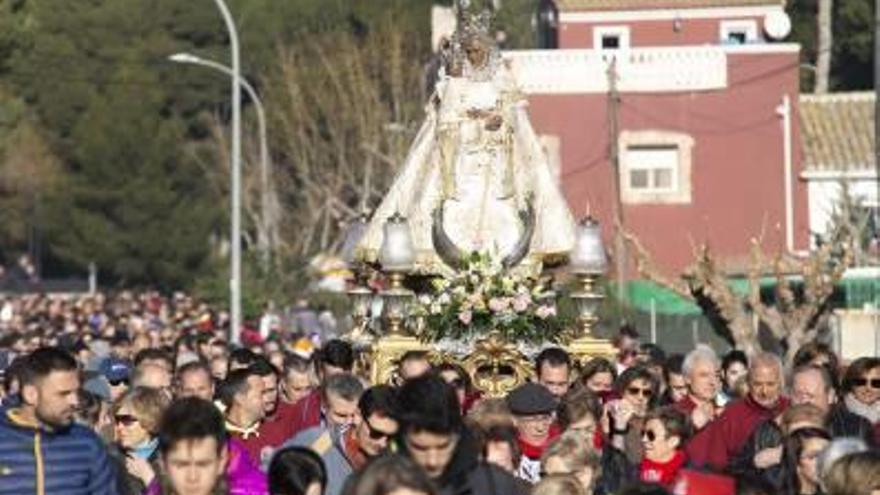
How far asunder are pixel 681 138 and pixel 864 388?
142ft

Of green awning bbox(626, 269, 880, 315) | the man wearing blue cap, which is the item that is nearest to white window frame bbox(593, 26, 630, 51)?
green awning bbox(626, 269, 880, 315)

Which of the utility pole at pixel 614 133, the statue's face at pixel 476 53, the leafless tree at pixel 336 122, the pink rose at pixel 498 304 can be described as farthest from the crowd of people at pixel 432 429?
the leafless tree at pixel 336 122

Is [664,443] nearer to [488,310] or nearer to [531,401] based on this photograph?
[531,401]

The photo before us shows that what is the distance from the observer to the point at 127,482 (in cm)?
1491

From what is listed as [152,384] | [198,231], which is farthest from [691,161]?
[152,384]

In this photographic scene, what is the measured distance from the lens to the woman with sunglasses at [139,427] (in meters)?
15.9

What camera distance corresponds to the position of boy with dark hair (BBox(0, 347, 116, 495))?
552 inches

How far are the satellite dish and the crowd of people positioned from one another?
4048cm

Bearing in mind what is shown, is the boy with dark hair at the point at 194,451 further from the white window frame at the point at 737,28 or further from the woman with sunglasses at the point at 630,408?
the white window frame at the point at 737,28

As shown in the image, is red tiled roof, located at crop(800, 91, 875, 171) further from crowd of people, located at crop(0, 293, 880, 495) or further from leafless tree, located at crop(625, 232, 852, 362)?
crowd of people, located at crop(0, 293, 880, 495)

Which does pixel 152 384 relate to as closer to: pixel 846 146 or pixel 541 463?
pixel 541 463

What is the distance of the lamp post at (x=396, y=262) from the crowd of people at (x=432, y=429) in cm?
104

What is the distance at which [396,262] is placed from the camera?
81.1 ft

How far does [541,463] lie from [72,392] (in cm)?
206
